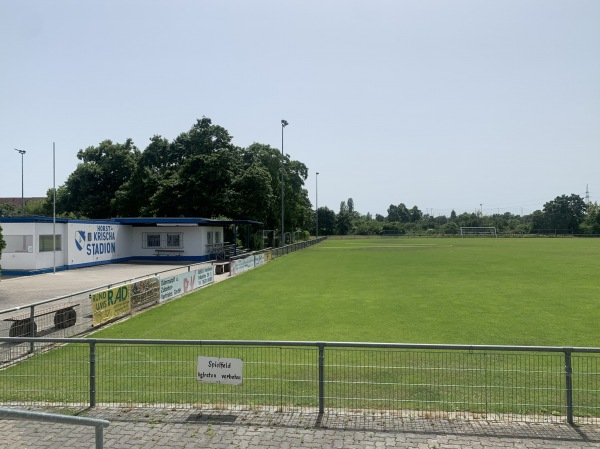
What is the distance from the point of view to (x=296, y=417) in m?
6.05

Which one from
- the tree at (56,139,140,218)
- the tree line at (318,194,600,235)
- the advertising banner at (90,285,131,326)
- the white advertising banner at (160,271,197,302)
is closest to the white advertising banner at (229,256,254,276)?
the white advertising banner at (160,271,197,302)

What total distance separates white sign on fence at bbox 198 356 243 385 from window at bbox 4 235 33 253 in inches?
1074

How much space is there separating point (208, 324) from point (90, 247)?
80.6ft

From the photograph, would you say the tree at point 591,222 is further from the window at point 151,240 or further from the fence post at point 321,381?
the fence post at point 321,381

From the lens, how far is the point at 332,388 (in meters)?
7.05

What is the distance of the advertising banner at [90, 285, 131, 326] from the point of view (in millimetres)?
12852

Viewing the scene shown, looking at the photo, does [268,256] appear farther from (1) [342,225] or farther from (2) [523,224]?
(2) [523,224]

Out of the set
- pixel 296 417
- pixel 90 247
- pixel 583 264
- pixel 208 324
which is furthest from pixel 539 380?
pixel 90 247

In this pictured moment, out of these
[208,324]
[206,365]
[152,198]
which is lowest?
[208,324]

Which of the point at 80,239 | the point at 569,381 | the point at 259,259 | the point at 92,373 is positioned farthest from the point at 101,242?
the point at 569,381

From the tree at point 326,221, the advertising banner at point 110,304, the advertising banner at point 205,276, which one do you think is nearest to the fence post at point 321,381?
the advertising banner at point 110,304

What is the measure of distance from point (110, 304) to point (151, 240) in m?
27.7

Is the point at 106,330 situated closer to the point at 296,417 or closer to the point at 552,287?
the point at 296,417

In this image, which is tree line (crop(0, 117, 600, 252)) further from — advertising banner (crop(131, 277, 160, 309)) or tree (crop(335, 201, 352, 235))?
tree (crop(335, 201, 352, 235))
